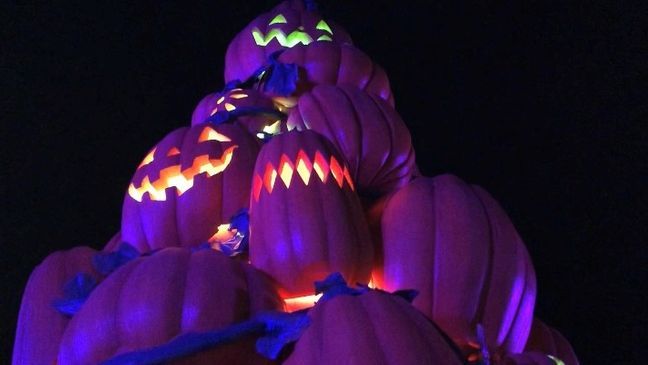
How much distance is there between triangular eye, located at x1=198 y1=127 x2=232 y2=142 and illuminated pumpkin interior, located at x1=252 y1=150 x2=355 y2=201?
0.26 meters

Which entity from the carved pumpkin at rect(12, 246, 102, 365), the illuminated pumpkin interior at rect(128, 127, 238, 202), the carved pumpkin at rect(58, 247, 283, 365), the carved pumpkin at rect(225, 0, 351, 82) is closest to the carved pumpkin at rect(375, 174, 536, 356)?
the carved pumpkin at rect(58, 247, 283, 365)

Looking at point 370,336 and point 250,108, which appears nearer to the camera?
point 370,336

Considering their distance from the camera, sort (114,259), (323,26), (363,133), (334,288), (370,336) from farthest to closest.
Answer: (323,26)
(363,133)
(114,259)
(334,288)
(370,336)

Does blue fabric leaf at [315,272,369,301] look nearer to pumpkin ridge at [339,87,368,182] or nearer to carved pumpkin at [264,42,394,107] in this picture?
pumpkin ridge at [339,87,368,182]

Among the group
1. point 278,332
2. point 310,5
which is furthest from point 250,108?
point 278,332

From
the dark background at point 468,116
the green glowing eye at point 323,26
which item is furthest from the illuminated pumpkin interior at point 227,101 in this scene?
the dark background at point 468,116

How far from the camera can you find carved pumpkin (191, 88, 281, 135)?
1885mm

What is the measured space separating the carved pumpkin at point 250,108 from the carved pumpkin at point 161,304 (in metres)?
0.64

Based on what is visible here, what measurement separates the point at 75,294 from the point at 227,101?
0.72 meters

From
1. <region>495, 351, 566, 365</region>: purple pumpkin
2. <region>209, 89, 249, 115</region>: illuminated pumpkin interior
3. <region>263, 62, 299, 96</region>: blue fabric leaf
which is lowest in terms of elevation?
<region>495, 351, 566, 365</region>: purple pumpkin

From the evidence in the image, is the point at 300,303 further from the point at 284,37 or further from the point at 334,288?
the point at 284,37

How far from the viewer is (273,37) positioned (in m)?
2.21

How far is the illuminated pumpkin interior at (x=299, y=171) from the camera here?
143cm

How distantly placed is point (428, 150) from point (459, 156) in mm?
138
